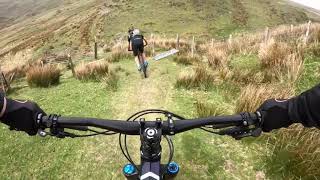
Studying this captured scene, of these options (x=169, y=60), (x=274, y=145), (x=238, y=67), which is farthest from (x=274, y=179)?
(x=169, y=60)

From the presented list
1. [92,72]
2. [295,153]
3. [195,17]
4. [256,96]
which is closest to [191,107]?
[256,96]

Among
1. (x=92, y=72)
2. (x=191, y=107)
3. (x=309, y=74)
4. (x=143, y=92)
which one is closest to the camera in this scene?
(x=191, y=107)

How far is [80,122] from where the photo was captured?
103 inches

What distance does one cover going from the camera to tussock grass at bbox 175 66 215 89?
29.7 feet

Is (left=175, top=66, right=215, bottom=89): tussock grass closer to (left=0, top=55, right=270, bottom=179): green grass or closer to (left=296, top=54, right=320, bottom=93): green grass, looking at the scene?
(left=0, top=55, right=270, bottom=179): green grass

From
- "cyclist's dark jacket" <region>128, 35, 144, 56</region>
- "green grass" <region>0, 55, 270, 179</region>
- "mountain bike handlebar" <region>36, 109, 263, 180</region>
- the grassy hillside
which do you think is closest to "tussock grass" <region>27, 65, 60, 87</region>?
the grassy hillside

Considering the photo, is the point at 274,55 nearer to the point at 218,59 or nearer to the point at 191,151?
the point at 218,59

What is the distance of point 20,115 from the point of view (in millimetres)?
2498

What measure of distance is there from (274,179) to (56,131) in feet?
11.9

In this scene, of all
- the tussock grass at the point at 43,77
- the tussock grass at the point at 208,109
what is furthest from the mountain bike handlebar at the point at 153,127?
the tussock grass at the point at 43,77

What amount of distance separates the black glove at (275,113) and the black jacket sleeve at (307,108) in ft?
0.15

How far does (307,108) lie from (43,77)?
33.1ft

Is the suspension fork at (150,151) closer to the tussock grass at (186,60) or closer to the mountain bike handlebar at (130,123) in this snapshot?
the mountain bike handlebar at (130,123)

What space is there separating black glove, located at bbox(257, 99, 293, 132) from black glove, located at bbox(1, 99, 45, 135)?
5.57 ft
